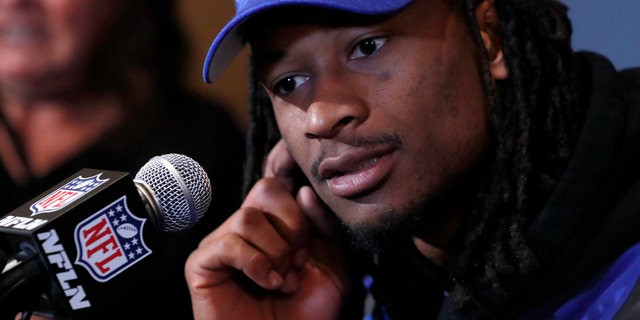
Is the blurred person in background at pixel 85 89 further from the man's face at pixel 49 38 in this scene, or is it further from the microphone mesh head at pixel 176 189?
the microphone mesh head at pixel 176 189

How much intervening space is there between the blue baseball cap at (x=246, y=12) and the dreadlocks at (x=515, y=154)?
0.19 metres

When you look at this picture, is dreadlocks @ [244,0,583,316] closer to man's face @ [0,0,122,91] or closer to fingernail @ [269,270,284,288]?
fingernail @ [269,270,284,288]

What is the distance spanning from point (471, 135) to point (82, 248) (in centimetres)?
72

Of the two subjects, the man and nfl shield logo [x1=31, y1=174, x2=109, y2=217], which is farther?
the man

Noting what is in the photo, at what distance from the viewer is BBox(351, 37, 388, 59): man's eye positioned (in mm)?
1188

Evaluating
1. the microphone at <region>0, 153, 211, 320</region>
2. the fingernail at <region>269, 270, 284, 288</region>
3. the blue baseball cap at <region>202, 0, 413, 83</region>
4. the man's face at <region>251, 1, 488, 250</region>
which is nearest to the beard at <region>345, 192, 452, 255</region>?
the man's face at <region>251, 1, 488, 250</region>

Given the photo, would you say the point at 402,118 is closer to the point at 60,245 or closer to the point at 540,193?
the point at 540,193

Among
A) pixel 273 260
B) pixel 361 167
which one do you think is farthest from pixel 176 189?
pixel 273 260

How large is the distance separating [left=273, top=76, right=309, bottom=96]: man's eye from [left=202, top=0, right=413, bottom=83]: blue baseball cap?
0.39 ft

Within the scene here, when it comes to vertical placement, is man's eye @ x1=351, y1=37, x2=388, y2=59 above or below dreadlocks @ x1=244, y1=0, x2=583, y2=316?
above

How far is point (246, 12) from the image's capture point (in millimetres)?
1189

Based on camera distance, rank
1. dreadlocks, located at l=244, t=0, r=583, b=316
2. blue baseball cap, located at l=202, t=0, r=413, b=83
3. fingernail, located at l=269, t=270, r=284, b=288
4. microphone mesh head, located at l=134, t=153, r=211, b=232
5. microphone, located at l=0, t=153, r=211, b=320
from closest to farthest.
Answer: microphone, located at l=0, t=153, r=211, b=320 < microphone mesh head, located at l=134, t=153, r=211, b=232 < blue baseball cap, located at l=202, t=0, r=413, b=83 < dreadlocks, located at l=244, t=0, r=583, b=316 < fingernail, located at l=269, t=270, r=284, b=288

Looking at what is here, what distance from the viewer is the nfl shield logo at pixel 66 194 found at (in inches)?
29.9

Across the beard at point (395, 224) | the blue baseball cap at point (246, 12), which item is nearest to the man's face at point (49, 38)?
the blue baseball cap at point (246, 12)
